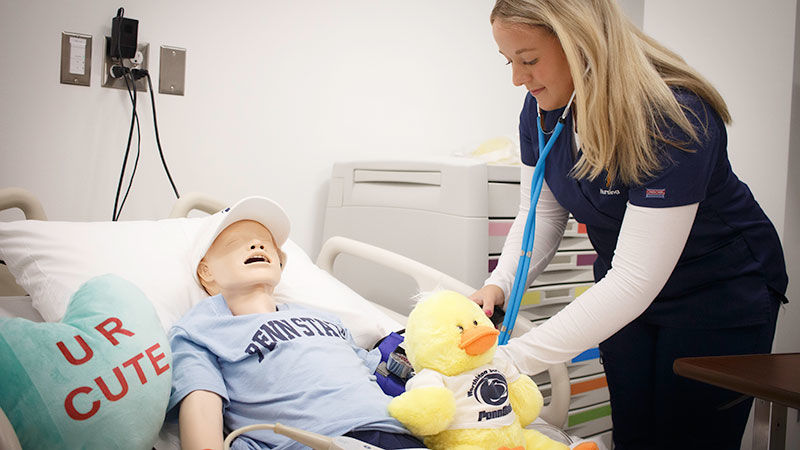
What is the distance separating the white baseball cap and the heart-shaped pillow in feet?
1.01

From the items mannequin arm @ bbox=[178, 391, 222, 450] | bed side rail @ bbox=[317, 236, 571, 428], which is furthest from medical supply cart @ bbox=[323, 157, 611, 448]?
mannequin arm @ bbox=[178, 391, 222, 450]

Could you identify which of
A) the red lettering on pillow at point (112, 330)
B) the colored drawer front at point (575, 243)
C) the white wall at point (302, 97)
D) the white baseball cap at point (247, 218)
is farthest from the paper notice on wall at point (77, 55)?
the colored drawer front at point (575, 243)

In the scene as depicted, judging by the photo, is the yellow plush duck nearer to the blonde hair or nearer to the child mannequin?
the child mannequin

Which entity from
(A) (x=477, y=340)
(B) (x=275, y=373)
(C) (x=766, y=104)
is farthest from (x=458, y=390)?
(C) (x=766, y=104)

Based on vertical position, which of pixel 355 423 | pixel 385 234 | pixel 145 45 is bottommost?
pixel 355 423

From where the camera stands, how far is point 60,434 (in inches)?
31.9

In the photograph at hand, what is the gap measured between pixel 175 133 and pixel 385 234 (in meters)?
0.75

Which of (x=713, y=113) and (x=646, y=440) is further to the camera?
(x=646, y=440)

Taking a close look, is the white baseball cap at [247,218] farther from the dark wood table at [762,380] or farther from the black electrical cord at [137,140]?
the dark wood table at [762,380]

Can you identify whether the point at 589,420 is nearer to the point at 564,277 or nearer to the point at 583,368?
the point at 583,368

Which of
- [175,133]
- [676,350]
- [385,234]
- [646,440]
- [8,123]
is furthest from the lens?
[385,234]

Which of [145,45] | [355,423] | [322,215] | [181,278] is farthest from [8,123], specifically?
[355,423]

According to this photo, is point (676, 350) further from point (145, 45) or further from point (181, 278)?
point (145, 45)

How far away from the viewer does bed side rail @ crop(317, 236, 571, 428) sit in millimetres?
1278
